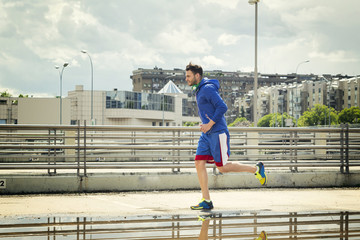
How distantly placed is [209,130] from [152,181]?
3.09 meters

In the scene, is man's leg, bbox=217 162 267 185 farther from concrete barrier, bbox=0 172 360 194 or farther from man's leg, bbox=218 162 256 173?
concrete barrier, bbox=0 172 360 194

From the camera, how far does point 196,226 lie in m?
5.57

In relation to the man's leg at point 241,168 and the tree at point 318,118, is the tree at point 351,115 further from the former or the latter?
the man's leg at point 241,168

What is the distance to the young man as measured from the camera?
725 centimetres

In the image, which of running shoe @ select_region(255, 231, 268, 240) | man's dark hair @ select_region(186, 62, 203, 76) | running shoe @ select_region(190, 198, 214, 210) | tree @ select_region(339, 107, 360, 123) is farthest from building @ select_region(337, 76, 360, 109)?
running shoe @ select_region(255, 231, 268, 240)

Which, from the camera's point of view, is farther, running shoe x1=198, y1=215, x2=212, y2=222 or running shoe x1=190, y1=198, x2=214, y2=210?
running shoe x1=190, y1=198, x2=214, y2=210

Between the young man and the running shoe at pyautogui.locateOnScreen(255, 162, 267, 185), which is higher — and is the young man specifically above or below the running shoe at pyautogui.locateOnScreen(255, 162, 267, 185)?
above

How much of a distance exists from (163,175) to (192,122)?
138 m

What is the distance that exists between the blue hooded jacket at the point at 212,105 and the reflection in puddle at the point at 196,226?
52.4 inches

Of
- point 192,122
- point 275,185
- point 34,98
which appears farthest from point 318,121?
point 275,185

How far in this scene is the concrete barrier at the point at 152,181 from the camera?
9552 mm

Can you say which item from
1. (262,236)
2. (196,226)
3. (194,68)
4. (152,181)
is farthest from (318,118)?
(262,236)

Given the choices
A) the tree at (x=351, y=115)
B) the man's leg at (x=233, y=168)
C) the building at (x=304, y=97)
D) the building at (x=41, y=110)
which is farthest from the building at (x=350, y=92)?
the man's leg at (x=233, y=168)

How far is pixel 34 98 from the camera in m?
93.2
